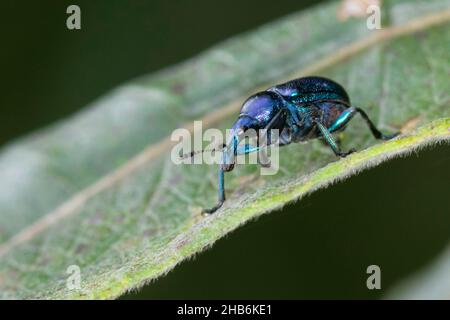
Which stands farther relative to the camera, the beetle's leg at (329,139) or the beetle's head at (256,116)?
the beetle's head at (256,116)

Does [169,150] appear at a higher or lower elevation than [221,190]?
higher

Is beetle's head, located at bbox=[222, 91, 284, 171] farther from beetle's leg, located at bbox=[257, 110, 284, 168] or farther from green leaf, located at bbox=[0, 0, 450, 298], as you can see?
green leaf, located at bbox=[0, 0, 450, 298]

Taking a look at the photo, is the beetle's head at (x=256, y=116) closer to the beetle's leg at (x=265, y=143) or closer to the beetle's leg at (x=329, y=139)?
the beetle's leg at (x=265, y=143)

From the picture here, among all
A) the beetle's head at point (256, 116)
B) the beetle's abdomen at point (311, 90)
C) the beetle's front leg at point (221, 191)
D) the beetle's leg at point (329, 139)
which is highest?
the beetle's abdomen at point (311, 90)

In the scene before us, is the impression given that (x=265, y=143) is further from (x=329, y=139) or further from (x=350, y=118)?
(x=350, y=118)

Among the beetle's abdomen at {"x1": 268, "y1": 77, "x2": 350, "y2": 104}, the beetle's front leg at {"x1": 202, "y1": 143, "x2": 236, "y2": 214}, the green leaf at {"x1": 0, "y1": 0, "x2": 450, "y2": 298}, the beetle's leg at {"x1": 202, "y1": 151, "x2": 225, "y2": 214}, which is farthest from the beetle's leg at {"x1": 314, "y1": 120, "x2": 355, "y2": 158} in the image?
the beetle's leg at {"x1": 202, "y1": 151, "x2": 225, "y2": 214}

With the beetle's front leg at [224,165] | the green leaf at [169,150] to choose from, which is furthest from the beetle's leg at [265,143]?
the beetle's front leg at [224,165]

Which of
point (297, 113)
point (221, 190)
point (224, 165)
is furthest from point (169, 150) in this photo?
point (297, 113)
